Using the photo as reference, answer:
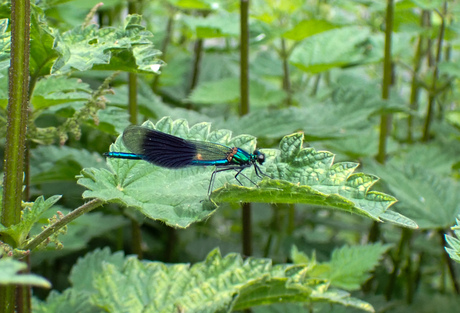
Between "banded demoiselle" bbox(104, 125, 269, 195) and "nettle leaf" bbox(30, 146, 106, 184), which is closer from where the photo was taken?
"banded demoiselle" bbox(104, 125, 269, 195)

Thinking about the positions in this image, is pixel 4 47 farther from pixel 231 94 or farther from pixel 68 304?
pixel 231 94

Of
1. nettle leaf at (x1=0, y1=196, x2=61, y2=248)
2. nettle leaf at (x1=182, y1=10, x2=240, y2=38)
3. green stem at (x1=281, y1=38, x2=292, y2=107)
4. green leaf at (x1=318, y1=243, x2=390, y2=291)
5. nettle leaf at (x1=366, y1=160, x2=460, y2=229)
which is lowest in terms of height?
green leaf at (x1=318, y1=243, x2=390, y2=291)

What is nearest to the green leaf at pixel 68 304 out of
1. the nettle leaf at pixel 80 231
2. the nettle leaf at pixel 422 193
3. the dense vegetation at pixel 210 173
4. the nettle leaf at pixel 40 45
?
the dense vegetation at pixel 210 173

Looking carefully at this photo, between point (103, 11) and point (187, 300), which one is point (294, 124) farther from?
point (103, 11)

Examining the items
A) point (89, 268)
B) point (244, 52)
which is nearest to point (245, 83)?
point (244, 52)

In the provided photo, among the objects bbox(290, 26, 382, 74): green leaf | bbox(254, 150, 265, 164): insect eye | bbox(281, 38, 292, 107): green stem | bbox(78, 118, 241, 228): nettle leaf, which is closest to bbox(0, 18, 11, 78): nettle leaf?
bbox(78, 118, 241, 228): nettle leaf

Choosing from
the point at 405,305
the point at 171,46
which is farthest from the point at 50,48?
the point at 171,46

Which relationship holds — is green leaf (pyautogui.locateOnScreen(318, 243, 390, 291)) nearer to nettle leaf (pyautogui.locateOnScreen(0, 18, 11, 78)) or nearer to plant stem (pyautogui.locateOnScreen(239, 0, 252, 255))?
plant stem (pyautogui.locateOnScreen(239, 0, 252, 255))
